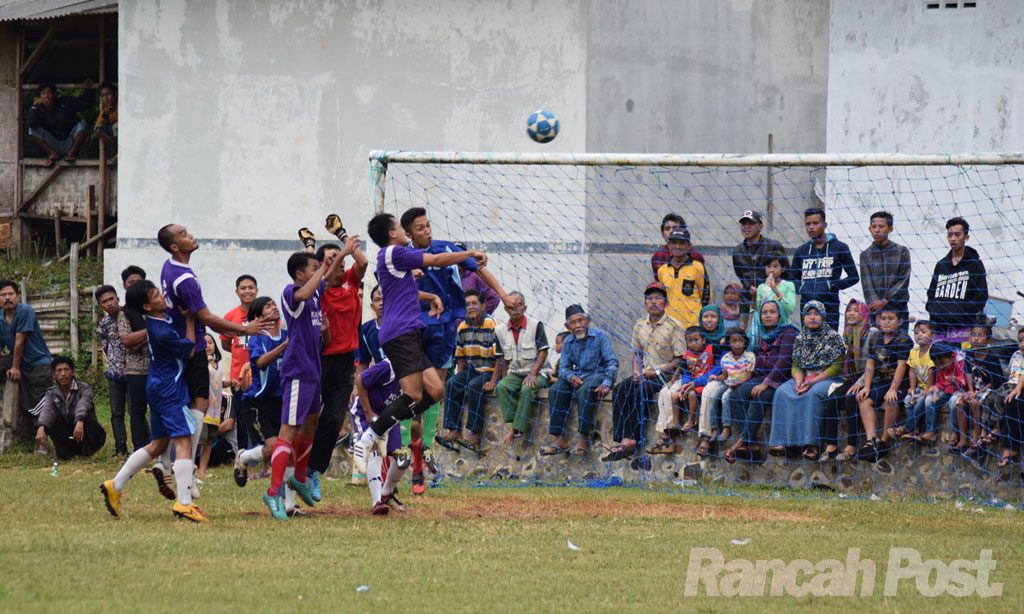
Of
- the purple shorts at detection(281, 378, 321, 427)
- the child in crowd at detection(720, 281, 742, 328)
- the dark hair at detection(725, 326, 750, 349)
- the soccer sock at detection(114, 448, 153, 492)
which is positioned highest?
the child in crowd at detection(720, 281, 742, 328)

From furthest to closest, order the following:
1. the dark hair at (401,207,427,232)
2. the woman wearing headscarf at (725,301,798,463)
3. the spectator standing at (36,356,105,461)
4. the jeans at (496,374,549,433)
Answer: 1. the spectator standing at (36,356,105,461)
2. the jeans at (496,374,549,433)
3. the woman wearing headscarf at (725,301,798,463)
4. the dark hair at (401,207,427,232)

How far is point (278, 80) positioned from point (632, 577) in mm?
13899

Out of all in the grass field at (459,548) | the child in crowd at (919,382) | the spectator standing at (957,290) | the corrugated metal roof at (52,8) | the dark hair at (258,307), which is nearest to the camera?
the grass field at (459,548)

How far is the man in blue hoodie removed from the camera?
13.6 metres

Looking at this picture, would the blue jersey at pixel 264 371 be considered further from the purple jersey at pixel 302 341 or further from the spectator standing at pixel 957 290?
the spectator standing at pixel 957 290

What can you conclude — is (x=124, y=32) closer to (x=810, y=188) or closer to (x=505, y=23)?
(x=505, y=23)

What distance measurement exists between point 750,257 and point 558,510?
15.6 feet

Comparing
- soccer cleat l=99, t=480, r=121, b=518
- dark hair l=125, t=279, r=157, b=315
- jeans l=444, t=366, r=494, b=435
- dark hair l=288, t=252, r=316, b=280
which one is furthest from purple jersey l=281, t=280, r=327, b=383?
jeans l=444, t=366, r=494, b=435

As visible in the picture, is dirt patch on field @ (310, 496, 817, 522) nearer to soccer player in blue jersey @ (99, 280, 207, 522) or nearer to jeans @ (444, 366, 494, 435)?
soccer player in blue jersey @ (99, 280, 207, 522)

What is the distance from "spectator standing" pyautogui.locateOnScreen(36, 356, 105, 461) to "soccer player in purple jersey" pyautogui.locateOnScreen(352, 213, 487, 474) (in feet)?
21.1

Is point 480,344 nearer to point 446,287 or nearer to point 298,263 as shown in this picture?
point 446,287

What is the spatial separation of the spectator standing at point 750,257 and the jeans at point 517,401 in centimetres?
238

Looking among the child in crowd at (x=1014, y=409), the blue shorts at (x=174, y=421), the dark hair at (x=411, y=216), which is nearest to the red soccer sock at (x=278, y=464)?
the blue shorts at (x=174, y=421)

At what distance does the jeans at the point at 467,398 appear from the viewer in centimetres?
1441
